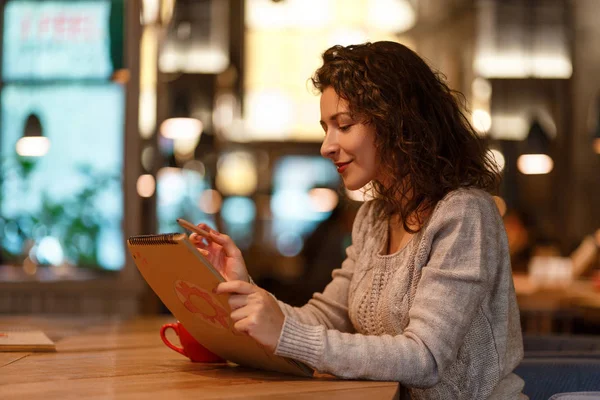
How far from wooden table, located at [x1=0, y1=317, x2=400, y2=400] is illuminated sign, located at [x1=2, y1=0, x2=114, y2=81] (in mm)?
2932

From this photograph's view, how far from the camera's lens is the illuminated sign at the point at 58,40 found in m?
4.73

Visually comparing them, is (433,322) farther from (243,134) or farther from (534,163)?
(243,134)

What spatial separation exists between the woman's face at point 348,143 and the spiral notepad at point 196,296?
0.39m

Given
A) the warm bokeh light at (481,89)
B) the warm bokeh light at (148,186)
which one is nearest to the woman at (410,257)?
the warm bokeh light at (148,186)

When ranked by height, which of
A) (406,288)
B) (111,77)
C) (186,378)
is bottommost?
(186,378)

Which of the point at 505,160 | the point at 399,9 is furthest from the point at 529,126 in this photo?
the point at 399,9

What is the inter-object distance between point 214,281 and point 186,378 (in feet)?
0.56

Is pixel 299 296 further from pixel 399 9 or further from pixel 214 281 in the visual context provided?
pixel 399 9

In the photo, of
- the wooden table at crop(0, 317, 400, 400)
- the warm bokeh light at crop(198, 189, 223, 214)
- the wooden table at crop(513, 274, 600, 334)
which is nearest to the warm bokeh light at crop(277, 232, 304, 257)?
the warm bokeh light at crop(198, 189, 223, 214)

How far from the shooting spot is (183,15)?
18.2m

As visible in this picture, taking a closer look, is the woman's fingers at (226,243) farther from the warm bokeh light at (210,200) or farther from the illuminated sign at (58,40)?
the warm bokeh light at (210,200)

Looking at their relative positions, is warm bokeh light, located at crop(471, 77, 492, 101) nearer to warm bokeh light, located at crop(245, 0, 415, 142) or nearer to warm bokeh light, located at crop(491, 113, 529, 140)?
warm bokeh light, located at crop(491, 113, 529, 140)

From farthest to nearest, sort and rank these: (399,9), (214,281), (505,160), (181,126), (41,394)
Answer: (399,9)
(505,160)
(181,126)
(214,281)
(41,394)

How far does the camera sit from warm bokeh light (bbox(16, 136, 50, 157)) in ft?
15.4
